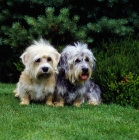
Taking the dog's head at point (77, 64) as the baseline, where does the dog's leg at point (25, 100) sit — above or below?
below

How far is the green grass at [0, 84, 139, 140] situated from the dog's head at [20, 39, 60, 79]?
1.87 ft

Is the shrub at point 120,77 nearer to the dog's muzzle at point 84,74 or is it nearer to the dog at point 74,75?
the dog at point 74,75

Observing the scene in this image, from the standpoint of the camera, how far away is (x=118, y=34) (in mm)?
9648

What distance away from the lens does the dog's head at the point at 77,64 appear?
776cm

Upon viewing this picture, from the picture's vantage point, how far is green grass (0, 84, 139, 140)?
6.02 meters

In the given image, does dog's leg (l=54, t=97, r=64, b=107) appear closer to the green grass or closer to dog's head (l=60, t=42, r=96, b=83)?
the green grass

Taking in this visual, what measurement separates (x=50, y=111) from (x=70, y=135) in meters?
1.36

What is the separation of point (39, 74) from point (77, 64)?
686 mm

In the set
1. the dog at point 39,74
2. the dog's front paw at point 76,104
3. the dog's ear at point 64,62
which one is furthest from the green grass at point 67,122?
the dog's ear at point 64,62

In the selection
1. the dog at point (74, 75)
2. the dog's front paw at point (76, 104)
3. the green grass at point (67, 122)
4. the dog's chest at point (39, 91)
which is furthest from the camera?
the dog's front paw at point (76, 104)

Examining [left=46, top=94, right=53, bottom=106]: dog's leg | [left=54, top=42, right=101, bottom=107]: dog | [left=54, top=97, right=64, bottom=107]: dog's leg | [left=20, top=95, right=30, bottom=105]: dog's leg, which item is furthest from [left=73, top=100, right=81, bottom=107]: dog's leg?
[left=20, top=95, right=30, bottom=105]: dog's leg

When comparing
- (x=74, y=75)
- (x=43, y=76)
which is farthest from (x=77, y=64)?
(x=43, y=76)

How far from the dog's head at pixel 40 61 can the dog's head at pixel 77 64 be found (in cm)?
18

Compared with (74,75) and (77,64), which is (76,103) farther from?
(77,64)
